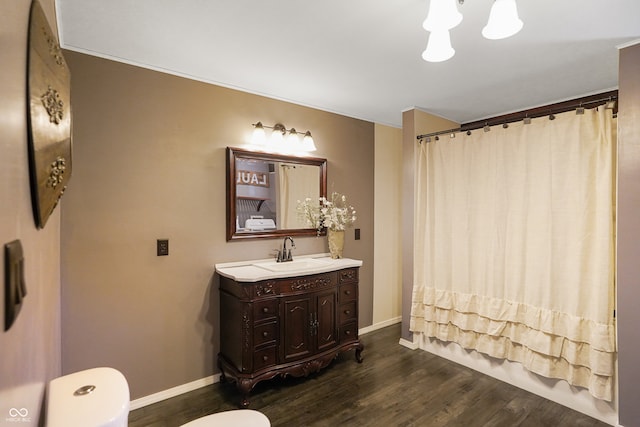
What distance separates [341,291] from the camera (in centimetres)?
290

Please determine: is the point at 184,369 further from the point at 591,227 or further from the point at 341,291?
the point at 591,227

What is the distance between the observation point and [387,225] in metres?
3.97

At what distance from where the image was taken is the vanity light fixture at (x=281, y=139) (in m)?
2.81

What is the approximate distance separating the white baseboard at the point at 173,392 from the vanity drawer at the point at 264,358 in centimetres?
52

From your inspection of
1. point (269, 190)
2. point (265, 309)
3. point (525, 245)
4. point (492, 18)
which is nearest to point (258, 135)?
point (269, 190)

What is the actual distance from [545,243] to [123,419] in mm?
2826

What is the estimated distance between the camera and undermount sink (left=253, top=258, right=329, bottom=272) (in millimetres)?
2652

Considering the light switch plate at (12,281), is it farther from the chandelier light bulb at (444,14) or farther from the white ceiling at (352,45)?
the chandelier light bulb at (444,14)

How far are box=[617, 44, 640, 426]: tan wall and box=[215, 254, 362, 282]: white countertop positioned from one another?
6.17ft

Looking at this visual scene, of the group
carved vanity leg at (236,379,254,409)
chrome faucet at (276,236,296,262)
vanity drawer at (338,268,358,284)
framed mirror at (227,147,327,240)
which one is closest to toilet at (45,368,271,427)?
carved vanity leg at (236,379,254,409)

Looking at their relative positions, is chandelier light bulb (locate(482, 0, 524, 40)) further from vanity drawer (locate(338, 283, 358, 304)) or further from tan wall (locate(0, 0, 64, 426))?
vanity drawer (locate(338, 283, 358, 304))

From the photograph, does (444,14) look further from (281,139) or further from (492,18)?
(281,139)

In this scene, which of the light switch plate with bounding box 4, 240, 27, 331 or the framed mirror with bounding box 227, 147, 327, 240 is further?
the framed mirror with bounding box 227, 147, 327, 240

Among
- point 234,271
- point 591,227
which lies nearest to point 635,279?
point 591,227
